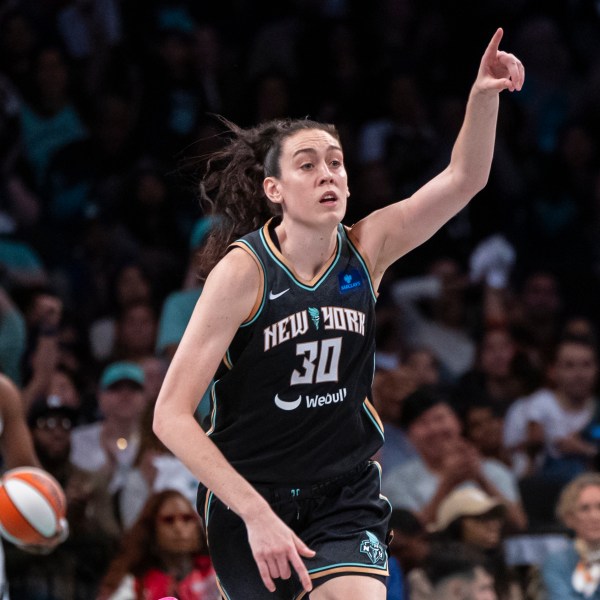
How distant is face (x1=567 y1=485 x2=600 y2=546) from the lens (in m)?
5.95

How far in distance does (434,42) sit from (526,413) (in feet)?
12.0

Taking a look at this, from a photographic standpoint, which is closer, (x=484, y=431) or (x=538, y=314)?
(x=484, y=431)

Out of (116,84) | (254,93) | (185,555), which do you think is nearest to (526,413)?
(185,555)

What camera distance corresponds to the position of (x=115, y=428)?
6.80 m

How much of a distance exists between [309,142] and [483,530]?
2.79 m

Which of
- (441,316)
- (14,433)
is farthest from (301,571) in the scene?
(441,316)

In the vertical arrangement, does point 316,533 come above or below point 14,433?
below

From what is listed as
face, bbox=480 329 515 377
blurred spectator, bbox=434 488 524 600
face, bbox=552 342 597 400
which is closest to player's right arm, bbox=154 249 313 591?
blurred spectator, bbox=434 488 524 600

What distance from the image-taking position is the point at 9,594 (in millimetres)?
5812

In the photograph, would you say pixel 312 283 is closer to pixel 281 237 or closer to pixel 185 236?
pixel 281 237

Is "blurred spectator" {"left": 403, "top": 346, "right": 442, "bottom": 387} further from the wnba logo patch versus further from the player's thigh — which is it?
the player's thigh

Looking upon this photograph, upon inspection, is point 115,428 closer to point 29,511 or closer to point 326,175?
point 29,511

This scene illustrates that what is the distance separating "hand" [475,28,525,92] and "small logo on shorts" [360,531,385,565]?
136 cm

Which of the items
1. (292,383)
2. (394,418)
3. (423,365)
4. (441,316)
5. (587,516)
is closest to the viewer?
(292,383)
